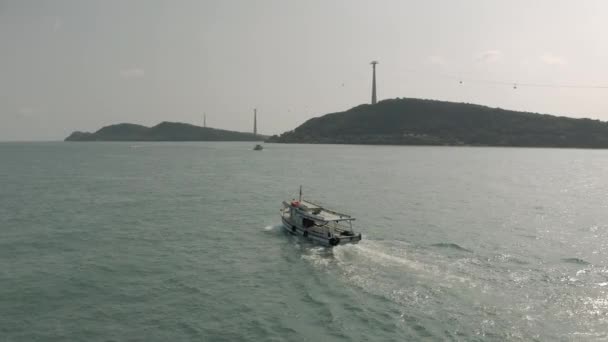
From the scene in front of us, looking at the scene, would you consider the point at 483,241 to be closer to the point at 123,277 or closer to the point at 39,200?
the point at 123,277

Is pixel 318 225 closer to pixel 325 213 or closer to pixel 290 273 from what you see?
A: pixel 325 213

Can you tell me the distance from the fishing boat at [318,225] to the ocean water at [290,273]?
1183 mm

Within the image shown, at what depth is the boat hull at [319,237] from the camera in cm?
3859

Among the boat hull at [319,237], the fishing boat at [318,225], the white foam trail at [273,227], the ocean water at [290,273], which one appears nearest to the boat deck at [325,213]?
the fishing boat at [318,225]

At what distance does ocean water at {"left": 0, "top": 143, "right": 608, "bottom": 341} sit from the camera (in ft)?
78.5

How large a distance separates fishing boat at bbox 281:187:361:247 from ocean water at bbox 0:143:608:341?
1.18 meters

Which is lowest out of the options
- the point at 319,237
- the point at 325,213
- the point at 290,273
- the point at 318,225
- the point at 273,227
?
the point at 290,273

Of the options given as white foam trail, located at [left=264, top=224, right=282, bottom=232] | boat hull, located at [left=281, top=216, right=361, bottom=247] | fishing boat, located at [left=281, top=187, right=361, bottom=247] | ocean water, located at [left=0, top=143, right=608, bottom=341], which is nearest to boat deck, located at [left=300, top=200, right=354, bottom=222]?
fishing boat, located at [left=281, top=187, right=361, bottom=247]

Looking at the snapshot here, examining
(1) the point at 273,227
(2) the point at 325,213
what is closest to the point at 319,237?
(2) the point at 325,213

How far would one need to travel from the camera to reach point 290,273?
109 feet

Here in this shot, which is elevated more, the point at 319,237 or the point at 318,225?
the point at 318,225

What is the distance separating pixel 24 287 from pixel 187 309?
12.2m

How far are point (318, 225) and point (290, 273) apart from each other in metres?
10.4

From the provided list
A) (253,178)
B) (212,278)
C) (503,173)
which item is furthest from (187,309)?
(503,173)
